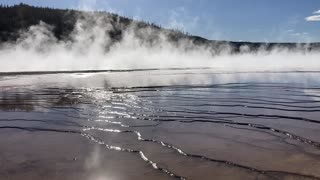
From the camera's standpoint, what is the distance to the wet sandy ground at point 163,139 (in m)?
4.84

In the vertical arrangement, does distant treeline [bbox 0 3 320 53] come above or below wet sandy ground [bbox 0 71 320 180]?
above

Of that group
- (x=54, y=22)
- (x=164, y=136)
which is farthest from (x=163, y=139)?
(x=54, y=22)

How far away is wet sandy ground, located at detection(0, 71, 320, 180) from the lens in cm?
484

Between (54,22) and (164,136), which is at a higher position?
(54,22)

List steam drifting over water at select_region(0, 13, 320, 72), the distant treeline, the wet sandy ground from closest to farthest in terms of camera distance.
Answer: the wet sandy ground < steam drifting over water at select_region(0, 13, 320, 72) < the distant treeline

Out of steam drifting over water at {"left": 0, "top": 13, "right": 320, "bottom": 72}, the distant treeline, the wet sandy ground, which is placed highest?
the distant treeline

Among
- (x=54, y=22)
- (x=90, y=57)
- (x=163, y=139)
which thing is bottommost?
(x=163, y=139)

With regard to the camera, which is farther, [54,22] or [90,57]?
[54,22]

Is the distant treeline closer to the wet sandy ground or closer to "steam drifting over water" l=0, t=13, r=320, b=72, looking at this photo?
"steam drifting over water" l=0, t=13, r=320, b=72

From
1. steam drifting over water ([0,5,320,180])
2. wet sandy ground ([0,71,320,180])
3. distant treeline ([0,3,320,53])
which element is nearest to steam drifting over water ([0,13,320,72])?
distant treeline ([0,3,320,53])

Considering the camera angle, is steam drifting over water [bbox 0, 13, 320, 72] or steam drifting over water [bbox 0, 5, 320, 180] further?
steam drifting over water [bbox 0, 13, 320, 72]

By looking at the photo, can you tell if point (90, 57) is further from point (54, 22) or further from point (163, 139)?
point (163, 139)

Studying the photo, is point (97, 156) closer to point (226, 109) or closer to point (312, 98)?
point (226, 109)

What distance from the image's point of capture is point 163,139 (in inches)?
251
